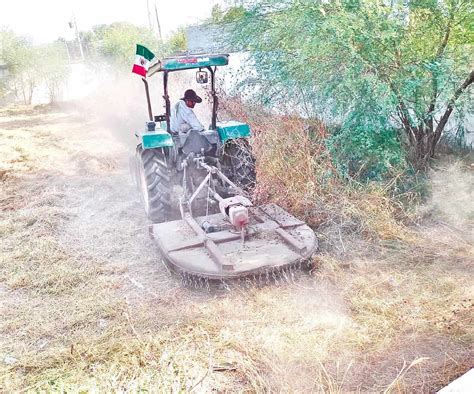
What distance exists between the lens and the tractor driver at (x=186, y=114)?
16.5 feet

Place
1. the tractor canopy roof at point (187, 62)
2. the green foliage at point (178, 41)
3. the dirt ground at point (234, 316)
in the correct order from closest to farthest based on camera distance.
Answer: the dirt ground at point (234, 316)
the tractor canopy roof at point (187, 62)
the green foliage at point (178, 41)

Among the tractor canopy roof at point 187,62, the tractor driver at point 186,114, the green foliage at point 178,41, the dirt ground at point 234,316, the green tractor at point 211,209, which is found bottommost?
the dirt ground at point 234,316

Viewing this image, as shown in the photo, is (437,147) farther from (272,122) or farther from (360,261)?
(360,261)

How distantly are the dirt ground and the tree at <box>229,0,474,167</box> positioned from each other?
1070mm

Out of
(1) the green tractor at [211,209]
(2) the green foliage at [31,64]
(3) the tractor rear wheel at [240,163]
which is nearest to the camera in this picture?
(1) the green tractor at [211,209]

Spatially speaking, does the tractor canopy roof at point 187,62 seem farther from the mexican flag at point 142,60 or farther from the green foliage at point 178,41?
the green foliage at point 178,41

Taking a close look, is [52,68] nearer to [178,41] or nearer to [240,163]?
[178,41]

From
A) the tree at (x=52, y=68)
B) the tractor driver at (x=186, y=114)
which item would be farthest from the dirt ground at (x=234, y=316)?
the tree at (x=52, y=68)

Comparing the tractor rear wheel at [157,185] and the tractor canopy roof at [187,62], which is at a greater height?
the tractor canopy roof at [187,62]

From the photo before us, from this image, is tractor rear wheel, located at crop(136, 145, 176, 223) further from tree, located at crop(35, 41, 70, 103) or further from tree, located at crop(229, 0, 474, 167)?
tree, located at crop(35, 41, 70, 103)

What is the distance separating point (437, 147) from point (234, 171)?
3.26 metres

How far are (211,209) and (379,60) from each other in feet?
8.27

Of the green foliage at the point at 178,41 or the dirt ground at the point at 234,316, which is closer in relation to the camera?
the dirt ground at the point at 234,316

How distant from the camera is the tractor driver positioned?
5.02 meters
